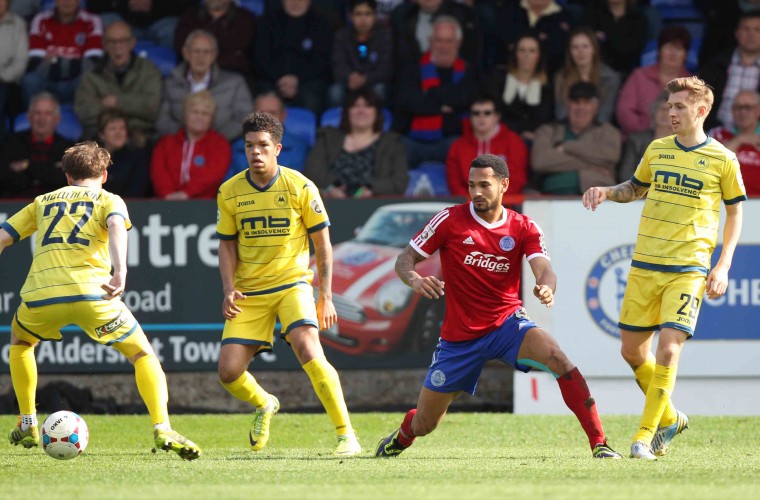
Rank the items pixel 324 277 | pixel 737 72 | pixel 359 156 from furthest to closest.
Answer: pixel 737 72 < pixel 359 156 < pixel 324 277

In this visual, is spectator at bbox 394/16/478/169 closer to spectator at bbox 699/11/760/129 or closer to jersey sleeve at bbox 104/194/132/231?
spectator at bbox 699/11/760/129

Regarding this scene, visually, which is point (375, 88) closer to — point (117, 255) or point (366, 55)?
point (366, 55)

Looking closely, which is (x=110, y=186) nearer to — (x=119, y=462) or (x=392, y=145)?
(x=392, y=145)

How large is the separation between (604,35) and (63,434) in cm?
A: 857

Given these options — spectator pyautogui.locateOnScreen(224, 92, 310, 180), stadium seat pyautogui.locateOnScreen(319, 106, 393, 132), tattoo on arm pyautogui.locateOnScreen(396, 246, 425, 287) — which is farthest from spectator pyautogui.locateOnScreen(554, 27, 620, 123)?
tattoo on arm pyautogui.locateOnScreen(396, 246, 425, 287)

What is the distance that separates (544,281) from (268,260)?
2070 millimetres

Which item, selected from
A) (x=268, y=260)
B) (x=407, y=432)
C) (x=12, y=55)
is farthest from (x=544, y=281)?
(x=12, y=55)

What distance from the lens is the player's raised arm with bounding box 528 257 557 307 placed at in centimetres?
768

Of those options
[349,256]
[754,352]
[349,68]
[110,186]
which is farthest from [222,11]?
[754,352]

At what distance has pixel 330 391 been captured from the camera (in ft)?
28.3

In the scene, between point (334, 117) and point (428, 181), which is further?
point (334, 117)

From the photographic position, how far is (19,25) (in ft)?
49.4

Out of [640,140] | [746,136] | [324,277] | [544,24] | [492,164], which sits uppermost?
[544,24]

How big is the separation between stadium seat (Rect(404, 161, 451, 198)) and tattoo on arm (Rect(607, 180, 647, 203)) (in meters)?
4.71
